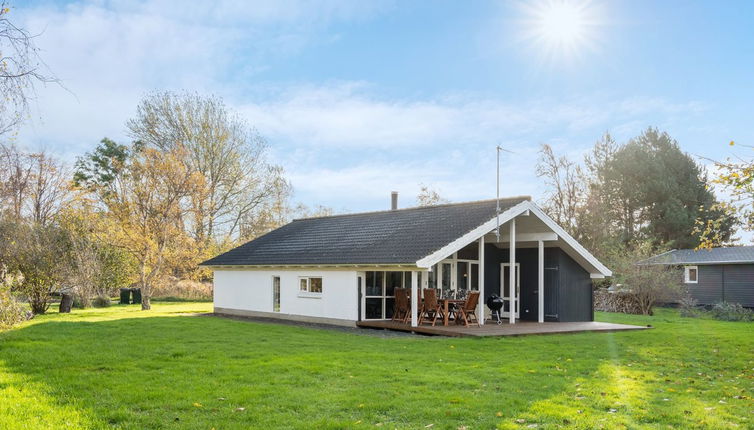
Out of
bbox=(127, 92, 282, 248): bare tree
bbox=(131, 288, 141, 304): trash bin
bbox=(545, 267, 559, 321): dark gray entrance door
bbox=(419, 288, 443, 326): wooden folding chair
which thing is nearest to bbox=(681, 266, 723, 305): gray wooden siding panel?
bbox=(545, 267, 559, 321): dark gray entrance door

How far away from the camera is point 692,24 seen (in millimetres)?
18188

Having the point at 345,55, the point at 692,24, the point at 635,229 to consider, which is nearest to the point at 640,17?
the point at 692,24

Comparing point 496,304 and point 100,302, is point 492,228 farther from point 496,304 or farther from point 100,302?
point 100,302

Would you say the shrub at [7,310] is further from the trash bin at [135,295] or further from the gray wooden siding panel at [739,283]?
the gray wooden siding panel at [739,283]

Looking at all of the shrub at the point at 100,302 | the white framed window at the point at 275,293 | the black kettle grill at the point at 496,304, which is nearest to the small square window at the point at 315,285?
the white framed window at the point at 275,293

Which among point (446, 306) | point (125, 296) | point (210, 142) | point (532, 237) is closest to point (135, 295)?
point (125, 296)

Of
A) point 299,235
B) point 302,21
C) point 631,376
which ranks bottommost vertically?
point 631,376

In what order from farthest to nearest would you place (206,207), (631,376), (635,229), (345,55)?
1. (635,229)
2. (206,207)
3. (345,55)
4. (631,376)

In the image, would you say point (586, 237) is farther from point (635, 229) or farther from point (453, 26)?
point (453, 26)

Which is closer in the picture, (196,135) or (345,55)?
(345,55)

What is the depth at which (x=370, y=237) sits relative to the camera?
2173cm

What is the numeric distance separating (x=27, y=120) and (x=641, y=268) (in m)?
27.2

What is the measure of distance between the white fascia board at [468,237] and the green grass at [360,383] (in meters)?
3.24

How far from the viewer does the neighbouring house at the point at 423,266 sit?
758 inches
